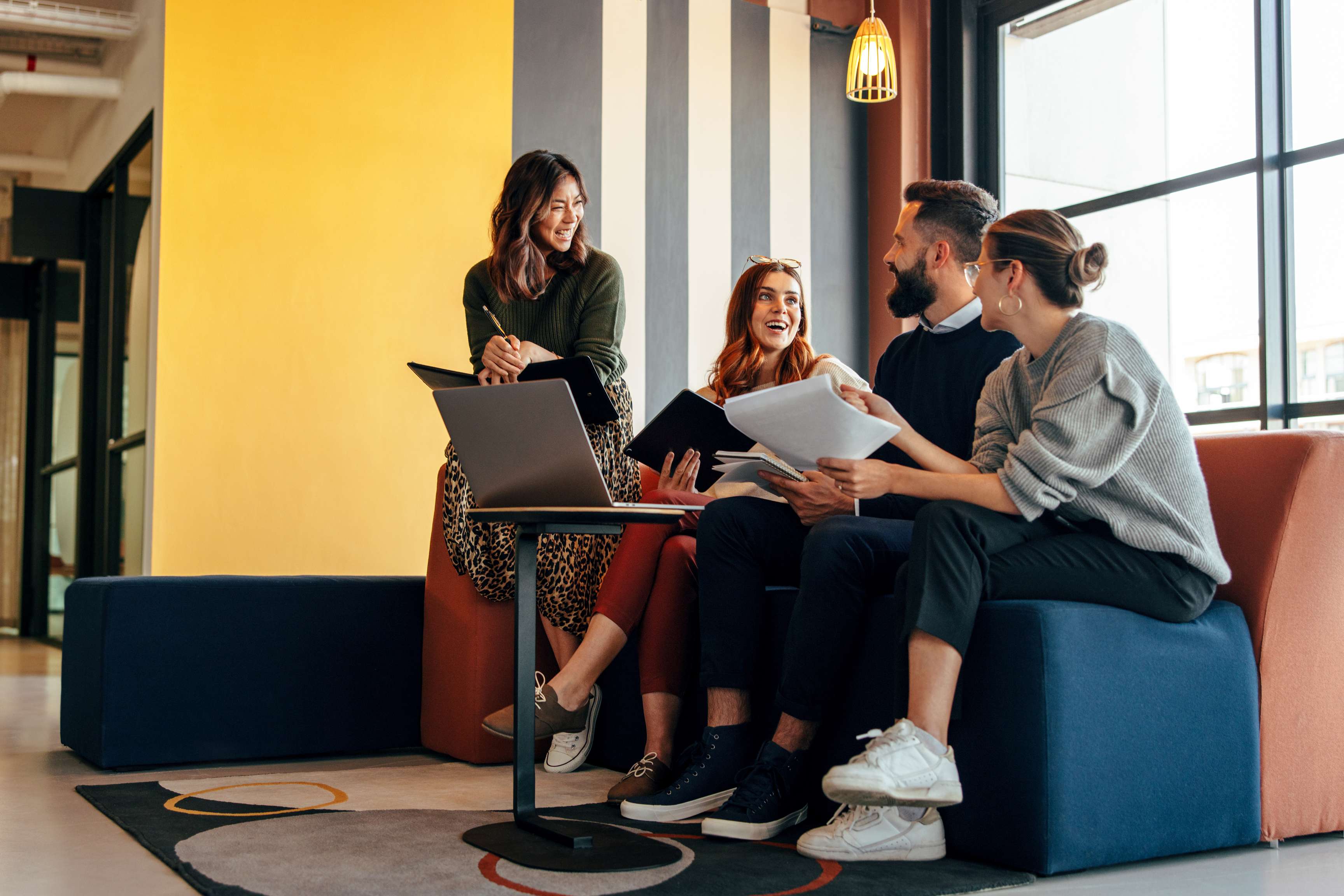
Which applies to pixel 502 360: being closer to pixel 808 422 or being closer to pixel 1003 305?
pixel 808 422

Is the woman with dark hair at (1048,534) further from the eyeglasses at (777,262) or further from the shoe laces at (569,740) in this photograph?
the eyeglasses at (777,262)

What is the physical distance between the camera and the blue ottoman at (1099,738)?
180cm

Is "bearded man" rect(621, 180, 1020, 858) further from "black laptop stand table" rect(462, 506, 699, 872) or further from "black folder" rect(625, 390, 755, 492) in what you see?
"black laptop stand table" rect(462, 506, 699, 872)

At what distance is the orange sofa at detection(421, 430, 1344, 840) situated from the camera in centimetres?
206

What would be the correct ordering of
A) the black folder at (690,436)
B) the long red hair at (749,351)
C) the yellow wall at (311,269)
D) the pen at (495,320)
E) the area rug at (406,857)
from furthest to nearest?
the yellow wall at (311,269) → the long red hair at (749,351) → the pen at (495,320) → the black folder at (690,436) → the area rug at (406,857)

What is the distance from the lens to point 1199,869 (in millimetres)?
1890

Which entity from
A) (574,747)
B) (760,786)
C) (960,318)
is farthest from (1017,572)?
(574,747)

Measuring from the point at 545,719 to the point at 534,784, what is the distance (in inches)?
19.1

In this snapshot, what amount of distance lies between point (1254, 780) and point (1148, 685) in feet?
1.03

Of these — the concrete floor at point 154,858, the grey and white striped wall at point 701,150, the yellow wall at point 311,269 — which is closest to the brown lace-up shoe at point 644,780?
the concrete floor at point 154,858

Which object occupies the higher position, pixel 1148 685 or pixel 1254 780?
pixel 1148 685

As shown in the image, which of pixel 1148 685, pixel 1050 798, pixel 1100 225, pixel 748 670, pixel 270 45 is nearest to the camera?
pixel 1050 798

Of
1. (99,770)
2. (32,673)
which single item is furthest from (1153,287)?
(32,673)

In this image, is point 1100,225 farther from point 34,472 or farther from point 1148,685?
point 34,472
